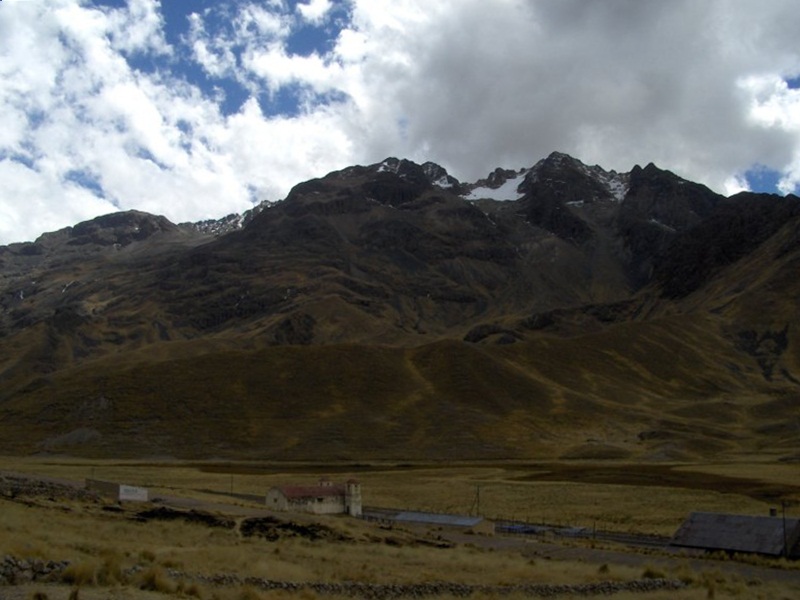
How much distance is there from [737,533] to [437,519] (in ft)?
65.9

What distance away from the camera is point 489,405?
496 ft

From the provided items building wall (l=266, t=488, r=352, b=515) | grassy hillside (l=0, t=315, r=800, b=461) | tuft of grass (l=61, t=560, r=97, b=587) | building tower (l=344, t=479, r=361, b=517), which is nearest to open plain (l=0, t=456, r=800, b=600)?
tuft of grass (l=61, t=560, r=97, b=587)

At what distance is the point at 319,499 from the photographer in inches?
2422

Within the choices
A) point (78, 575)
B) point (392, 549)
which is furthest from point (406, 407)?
point (78, 575)

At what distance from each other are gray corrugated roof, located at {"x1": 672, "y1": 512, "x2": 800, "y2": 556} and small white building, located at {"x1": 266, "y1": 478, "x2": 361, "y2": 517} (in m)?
25.3

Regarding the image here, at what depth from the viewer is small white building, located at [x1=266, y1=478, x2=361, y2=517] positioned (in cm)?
6022

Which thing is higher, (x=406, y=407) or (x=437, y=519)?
(x=406, y=407)

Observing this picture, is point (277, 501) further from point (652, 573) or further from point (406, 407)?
point (406, 407)

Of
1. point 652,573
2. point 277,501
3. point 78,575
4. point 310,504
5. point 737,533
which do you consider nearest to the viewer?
point 78,575

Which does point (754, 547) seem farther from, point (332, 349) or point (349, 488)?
point (332, 349)

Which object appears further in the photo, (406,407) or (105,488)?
(406,407)

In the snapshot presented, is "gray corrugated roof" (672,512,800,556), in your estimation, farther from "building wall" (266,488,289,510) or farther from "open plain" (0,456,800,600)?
"building wall" (266,488,289,510)

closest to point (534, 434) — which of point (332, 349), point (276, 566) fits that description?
point (332, 349)

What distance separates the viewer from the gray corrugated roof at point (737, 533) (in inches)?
1570
